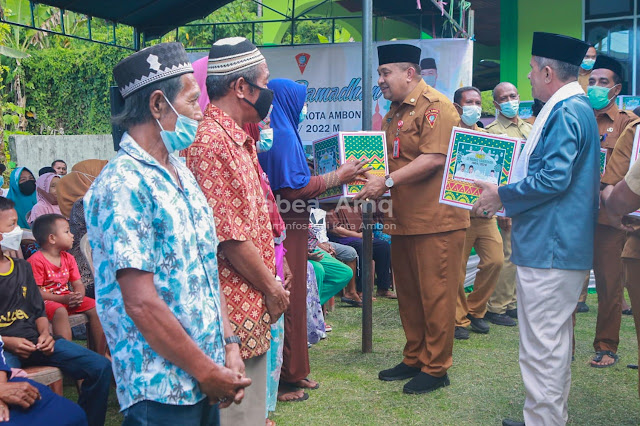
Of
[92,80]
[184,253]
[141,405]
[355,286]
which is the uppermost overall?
[92,80]

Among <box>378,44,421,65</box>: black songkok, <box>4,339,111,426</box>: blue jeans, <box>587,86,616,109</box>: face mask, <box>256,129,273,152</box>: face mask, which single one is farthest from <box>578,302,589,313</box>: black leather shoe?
<box>4,339,111,426</box>: blue jeans

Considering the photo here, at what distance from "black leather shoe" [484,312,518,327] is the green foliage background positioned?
16.5 m

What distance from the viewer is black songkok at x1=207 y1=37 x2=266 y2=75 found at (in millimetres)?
2766

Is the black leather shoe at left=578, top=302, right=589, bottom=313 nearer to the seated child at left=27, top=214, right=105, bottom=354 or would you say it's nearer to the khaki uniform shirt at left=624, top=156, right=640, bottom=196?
the khaki uniform shirt at left=624, top=156, right=640, bottom=196

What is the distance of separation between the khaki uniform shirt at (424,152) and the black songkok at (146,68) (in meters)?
2.60

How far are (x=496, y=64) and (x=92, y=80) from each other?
12970 millimetres

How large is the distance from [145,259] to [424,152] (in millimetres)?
2871

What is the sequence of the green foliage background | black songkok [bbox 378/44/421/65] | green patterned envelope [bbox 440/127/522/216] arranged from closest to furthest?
green patterned envelope [bbox 440/127/522/216] < black songkok [bbox 378/44/421/65] < the green foliage background

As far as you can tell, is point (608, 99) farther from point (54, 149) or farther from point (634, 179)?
point (54, 149)

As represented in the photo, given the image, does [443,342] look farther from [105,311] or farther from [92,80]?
[92,80]

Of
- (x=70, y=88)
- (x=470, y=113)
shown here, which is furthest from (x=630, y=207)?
(x=70, y=88)

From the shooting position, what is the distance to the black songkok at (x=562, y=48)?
3311mm

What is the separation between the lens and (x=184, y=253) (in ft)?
6.05

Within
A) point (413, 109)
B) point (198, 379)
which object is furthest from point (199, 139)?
point (413, 109)
